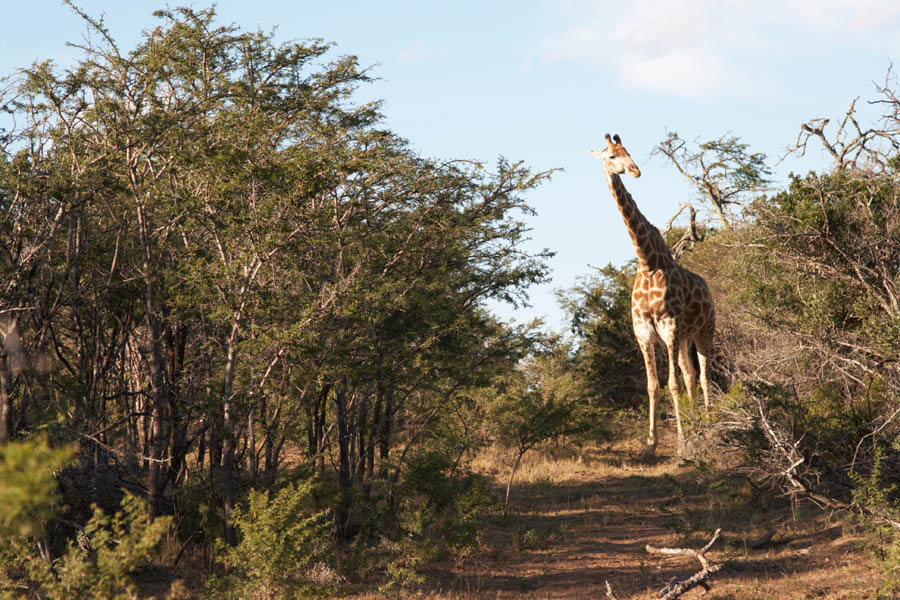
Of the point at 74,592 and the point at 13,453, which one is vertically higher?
the point at 13,453

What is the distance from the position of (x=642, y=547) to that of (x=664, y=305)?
244 inches

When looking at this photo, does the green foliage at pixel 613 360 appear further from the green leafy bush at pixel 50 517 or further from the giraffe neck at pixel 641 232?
the green leafy bush at pixel 50 517

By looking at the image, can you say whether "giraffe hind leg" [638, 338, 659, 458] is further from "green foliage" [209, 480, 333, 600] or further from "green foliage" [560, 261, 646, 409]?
"green foliage" [209, 480, 333, 600]

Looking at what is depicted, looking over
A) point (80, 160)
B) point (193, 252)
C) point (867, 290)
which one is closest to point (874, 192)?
point (867, 290)

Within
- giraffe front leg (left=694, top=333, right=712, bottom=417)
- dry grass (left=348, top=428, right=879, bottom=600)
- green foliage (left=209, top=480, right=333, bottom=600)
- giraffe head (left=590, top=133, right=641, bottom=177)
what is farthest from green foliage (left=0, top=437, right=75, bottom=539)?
giraffe front leg (left=694, top=333, right=712, bottom=417)

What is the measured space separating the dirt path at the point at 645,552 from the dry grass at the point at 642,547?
0.05ft

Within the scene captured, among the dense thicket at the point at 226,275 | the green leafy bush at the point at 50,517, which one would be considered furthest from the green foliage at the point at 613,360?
the green leafy bush at the point at 50,517

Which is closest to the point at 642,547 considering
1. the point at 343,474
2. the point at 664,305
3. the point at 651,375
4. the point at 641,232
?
the point at 343,474

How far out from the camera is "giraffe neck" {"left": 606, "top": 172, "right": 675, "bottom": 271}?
15500 millimetres

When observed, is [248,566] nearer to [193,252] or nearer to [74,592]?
[74,592]

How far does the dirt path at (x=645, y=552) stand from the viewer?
899 cm

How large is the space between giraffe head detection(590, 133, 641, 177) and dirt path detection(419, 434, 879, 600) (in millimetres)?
5524

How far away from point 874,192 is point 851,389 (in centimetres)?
300

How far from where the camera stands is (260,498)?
309 inches
